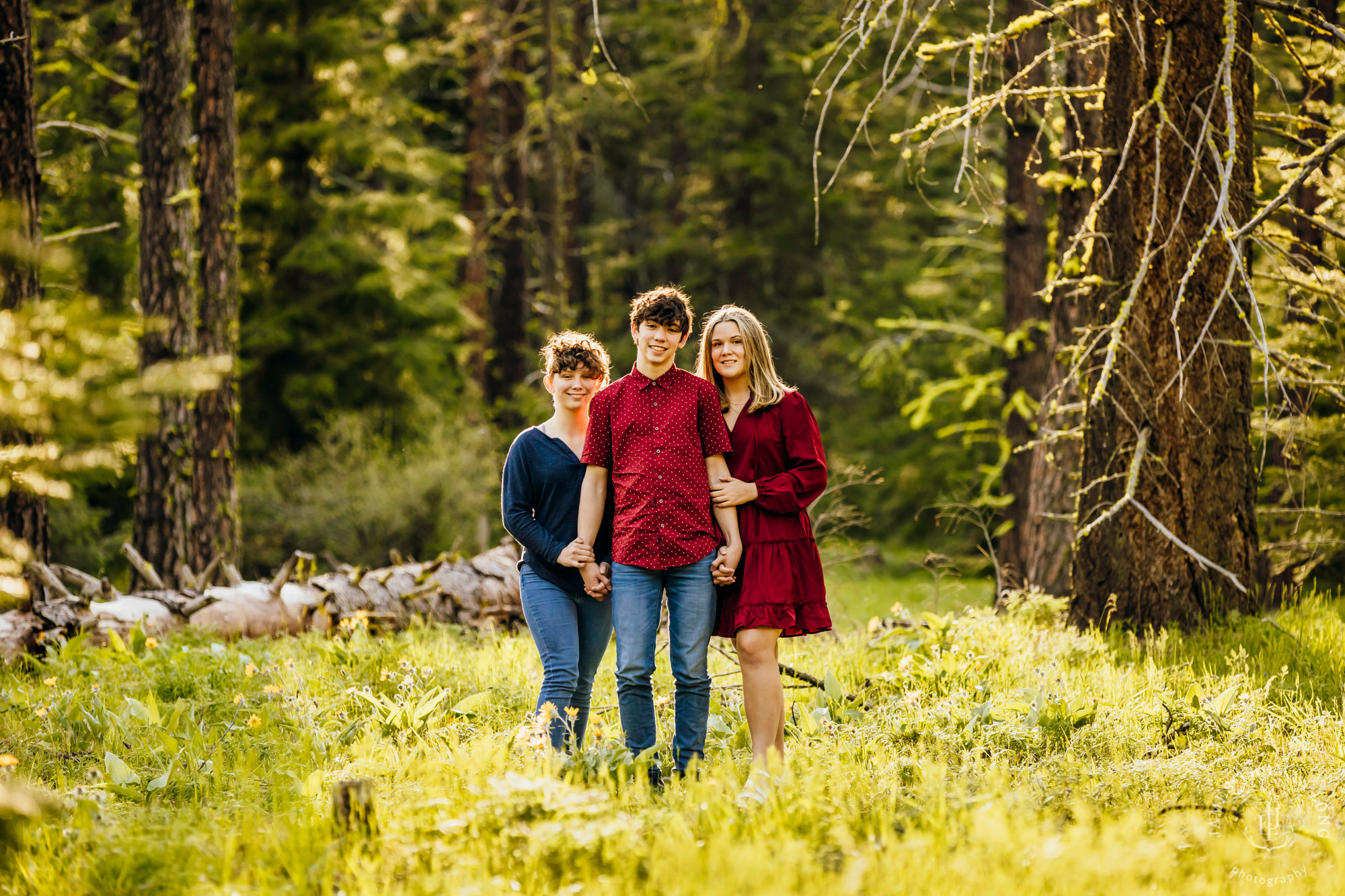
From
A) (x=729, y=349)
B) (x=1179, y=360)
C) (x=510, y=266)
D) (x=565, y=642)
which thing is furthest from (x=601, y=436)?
(x=510, y=266)

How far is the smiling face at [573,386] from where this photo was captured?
448 cm

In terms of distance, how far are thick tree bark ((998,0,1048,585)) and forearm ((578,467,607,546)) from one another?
7.32 metres

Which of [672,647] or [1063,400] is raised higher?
[1063,400]

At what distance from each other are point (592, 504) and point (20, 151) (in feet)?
17.3

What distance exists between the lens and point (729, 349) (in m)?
4.26

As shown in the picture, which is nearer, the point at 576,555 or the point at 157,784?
the point at 157,784

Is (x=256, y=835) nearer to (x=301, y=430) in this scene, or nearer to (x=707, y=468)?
(x=707, y=468)

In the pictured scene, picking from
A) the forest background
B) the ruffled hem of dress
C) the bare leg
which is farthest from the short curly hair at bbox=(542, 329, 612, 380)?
the forest background


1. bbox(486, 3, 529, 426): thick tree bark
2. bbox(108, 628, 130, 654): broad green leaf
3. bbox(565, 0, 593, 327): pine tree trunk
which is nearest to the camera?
bbox(108, 628, 130, 654): broad green leaf

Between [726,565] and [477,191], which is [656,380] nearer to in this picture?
[726,565]

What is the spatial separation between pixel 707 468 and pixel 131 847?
241cm

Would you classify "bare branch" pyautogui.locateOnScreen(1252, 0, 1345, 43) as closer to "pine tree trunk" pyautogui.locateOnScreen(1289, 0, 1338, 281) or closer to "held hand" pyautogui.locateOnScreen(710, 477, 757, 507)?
"pine tree trunk" pyautogui.locateOnScreen(1289, 0, 1338, 281)

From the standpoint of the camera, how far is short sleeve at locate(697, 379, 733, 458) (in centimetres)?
416

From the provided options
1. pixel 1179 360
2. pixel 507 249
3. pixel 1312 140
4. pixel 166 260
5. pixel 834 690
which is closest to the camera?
pixel 834 690
